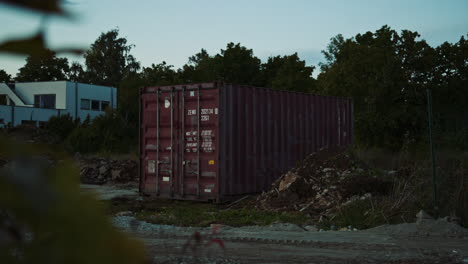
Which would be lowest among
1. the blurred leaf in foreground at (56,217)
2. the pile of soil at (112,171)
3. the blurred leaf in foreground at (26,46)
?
the pile of soil at (112,171)

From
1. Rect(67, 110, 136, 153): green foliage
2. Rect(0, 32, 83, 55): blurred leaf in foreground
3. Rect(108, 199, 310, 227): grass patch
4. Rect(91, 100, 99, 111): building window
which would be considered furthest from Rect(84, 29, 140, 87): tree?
Rect(0, 32, 83, 55): blurred leaf in foreground

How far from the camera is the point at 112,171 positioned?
969 inches

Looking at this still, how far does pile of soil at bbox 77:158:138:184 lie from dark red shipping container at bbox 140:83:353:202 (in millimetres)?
8196

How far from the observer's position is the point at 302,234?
9.68 metres

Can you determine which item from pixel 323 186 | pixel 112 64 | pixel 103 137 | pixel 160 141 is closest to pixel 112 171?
pixel 160 141

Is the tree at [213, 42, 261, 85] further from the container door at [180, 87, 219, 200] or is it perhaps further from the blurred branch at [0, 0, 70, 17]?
the blurred branch at [0, 0, 70, 17]

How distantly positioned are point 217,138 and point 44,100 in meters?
39.6

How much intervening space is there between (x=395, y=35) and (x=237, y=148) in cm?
2085

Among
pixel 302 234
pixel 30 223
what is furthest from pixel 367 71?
pixel 30 223

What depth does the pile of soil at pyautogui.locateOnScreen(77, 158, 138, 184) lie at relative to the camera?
79.3 ft

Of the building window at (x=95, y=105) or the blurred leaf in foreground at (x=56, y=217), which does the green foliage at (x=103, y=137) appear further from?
the blurred leaf in foreground at (x=56, y=217)

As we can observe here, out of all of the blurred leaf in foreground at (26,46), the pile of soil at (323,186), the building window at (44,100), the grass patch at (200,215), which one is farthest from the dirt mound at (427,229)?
the building window at (44,100)

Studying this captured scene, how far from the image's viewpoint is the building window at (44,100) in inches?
1983

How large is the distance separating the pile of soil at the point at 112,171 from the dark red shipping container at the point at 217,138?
8.20 meters
